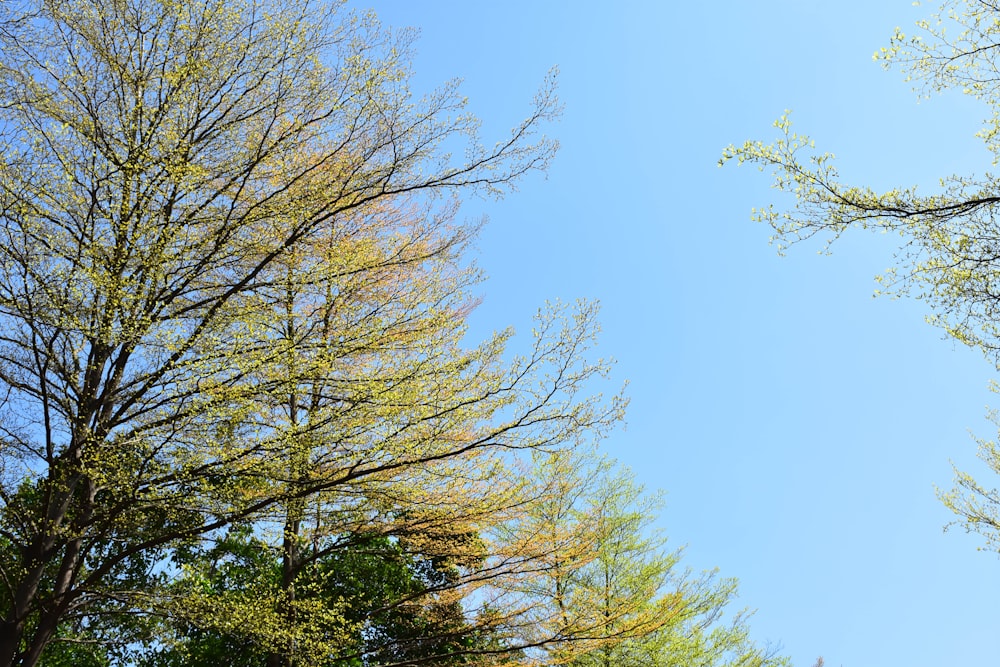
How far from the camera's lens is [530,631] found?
30.9 feet

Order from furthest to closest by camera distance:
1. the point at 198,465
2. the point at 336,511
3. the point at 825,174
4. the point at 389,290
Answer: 1. the point at 389,290
2. the point at 336,511
3. the point at 198,465
4. the point at 825,174

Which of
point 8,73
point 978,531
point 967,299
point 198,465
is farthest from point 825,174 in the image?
point 978,531

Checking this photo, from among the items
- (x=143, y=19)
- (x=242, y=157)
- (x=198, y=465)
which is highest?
(x=143, y=19)

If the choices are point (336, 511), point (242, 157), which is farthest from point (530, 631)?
point (242, 157)

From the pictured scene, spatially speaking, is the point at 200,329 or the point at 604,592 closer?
the point at 200,329

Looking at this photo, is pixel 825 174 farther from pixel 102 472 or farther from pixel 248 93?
pixel 102 472

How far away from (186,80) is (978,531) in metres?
11.5

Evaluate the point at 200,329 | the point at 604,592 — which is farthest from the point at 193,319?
the point at 604,592

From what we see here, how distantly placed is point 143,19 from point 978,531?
39.4ft

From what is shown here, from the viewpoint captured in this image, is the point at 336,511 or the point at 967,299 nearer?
the point at 967,299

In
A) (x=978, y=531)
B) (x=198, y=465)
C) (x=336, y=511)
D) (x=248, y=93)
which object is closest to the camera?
(x=198, y=465)

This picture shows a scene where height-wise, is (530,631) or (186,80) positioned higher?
(186,80)

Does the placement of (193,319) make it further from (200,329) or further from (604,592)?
(604,592)

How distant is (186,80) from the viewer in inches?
238
